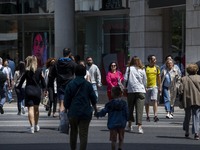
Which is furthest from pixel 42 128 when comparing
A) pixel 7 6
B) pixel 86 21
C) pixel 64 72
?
pixel 7 6

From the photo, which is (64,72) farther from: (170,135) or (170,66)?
(170,66)

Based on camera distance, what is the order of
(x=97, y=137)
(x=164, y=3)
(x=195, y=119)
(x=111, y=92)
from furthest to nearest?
1. (x=164, y=3)
2. (x=97, y=137)
3. (x=195, y=119)
4. (x=111, y=92)

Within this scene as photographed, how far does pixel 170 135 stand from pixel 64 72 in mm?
2893

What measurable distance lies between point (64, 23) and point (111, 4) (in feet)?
8.08

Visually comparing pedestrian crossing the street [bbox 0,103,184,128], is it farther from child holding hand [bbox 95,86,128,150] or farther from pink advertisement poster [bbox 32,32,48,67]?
pink advertisement poster [bbox 32,32,48,67]

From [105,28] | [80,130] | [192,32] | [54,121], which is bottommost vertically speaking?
[54,121]

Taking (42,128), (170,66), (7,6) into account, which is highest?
(7,6)

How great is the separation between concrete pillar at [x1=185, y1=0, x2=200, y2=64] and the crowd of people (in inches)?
190

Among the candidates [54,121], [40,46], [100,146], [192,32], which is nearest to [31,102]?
[100,146]

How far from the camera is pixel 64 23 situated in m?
33.0

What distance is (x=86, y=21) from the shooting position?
36594 mm

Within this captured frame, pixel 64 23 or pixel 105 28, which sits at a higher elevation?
pixel 64 23

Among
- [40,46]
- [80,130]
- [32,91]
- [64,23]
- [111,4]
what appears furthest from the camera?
[40,46]

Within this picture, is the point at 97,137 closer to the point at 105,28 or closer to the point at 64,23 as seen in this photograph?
the point at 64,23
